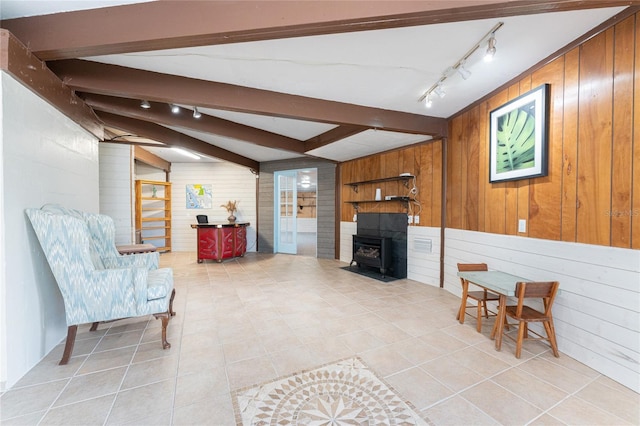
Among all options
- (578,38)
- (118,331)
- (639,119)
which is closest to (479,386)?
(639,119)

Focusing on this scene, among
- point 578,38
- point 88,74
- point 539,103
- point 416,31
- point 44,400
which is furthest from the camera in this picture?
point 88,74

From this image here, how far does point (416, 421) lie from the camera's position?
4.87ft

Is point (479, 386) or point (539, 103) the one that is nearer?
point (479, 386)

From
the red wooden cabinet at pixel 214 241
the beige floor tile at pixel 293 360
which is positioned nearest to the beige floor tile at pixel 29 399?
the beige floor tile at pixel 293 360

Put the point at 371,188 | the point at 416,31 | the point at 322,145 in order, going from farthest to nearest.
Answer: the point at 371,188 < the point at 322,145 < the point at 416,31

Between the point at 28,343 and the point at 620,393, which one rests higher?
the point at 28,343

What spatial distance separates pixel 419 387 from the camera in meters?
1.77

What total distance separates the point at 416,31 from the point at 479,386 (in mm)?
2550

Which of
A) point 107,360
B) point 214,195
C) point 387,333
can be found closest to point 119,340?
point 107,360

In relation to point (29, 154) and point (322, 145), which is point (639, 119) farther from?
point (29, 154)

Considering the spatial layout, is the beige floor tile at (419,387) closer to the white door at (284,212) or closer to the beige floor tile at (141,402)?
the beige floor tile at (141,402)

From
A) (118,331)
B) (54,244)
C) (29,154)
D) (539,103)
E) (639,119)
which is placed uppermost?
(539,103)

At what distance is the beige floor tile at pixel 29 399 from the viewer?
1.56 metres

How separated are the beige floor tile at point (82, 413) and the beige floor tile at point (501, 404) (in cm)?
223
